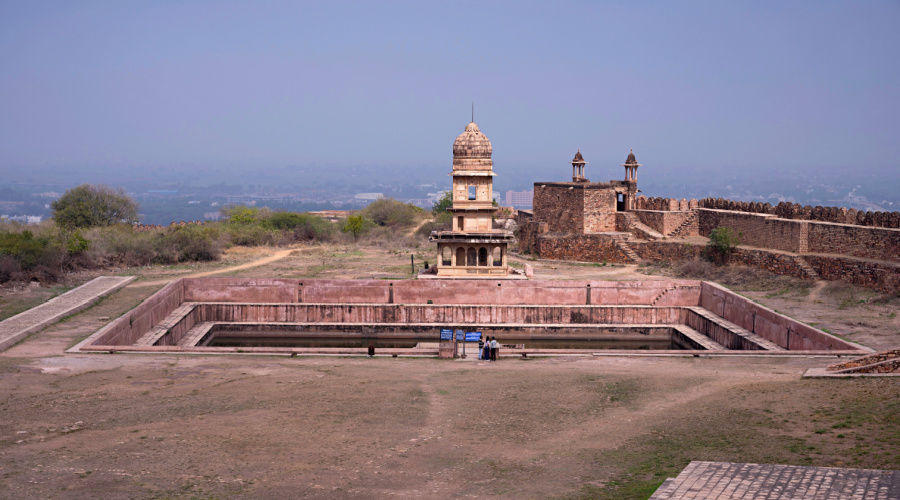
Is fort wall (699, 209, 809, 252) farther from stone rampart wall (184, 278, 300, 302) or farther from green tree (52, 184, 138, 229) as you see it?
green tree (52, 184, 138, 229)

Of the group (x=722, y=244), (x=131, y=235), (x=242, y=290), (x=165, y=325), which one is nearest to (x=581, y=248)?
(x=722, y=244)

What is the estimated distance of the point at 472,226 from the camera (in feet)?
112

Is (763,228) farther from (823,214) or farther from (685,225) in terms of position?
(685,225)

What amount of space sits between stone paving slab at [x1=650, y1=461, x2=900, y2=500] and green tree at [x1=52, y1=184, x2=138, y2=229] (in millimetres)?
45259

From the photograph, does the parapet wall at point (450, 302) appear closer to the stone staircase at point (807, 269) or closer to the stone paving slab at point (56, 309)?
the stone paving slab at point (56, 309)

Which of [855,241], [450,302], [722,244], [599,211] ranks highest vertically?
[599,211]

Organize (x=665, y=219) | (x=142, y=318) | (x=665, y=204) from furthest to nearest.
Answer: (x=665, y=204), (x=665, y=219), (x=142, y=318)

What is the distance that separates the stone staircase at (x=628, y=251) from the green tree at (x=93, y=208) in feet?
95.5

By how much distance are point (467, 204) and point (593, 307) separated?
23.2 ft

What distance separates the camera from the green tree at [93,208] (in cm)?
4919

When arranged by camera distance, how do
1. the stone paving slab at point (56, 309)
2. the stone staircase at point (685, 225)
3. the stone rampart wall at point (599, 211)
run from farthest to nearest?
the stone rampart wall at point (599, 211)
the stone staircase at point (685, 225)
the stone paving slab at point (56, 309)

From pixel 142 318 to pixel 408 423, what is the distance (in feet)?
46.1

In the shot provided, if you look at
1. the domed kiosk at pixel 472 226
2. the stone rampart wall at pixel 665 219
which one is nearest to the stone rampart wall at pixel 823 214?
the stone rampart wall at pixel 665 219

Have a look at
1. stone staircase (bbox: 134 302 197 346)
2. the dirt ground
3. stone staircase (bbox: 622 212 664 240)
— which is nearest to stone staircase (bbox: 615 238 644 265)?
stone staircase (bbox: 622 212 664 240)
